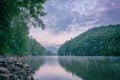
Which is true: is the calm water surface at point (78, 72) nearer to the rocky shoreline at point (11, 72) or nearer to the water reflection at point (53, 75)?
the water reflection at point (53, 75)

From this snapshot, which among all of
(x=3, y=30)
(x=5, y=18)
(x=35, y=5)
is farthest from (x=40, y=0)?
(x=3, y=30)

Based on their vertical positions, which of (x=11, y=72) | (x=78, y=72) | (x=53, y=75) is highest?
(x=11, y=72)

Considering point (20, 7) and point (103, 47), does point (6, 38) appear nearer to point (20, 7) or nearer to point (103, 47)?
point (20, 7)

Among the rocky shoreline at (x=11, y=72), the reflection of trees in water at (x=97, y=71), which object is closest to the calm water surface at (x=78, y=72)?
the reflection of trees in water at (x=97, y=71)

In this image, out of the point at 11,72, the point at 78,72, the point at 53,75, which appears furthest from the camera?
the point at 78,72

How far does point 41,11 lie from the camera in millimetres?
22766

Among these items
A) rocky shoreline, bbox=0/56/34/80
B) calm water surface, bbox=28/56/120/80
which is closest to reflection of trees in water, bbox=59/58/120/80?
calm water surface, bbox=28/56/120/80

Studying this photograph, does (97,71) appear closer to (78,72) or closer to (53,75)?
(78,72)

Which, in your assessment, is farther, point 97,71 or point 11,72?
point 97,71

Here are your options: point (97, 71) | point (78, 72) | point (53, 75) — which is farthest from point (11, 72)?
point (97, 71)

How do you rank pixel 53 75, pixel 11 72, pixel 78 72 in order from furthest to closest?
pixel 78 72, pixel 53 75, pixel 11 72

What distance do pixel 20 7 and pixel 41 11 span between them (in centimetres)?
232

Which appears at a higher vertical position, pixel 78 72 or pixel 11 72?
pixel 11 72

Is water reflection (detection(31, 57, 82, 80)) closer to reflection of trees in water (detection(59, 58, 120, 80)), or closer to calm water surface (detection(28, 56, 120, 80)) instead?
calm water surface (detection(28, 56, 120, 80))
